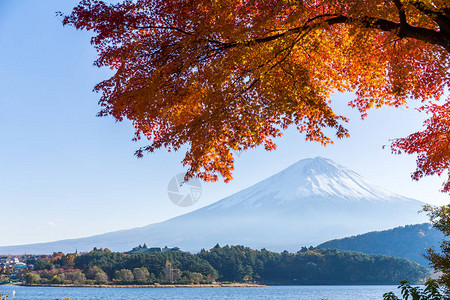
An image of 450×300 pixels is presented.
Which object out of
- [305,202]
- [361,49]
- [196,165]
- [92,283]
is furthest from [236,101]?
[305,202]

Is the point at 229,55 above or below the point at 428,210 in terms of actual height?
above

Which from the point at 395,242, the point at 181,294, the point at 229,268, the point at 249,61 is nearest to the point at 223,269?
the point at 229,268

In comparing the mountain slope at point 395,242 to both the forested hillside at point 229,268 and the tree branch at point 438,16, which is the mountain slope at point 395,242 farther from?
the tree branch at point 438,16

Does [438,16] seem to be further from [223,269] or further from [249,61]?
[223,269]

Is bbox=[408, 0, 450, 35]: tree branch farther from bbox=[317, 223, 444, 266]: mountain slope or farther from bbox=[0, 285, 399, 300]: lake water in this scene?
bbox=[317, 223, 444, 266]: mountain slope

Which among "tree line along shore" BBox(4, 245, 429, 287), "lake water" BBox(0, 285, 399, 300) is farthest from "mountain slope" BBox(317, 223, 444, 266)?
"tree line along shore" BBox(4, 245, 429, 287)

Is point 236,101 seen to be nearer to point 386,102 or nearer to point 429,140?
point 386,102
